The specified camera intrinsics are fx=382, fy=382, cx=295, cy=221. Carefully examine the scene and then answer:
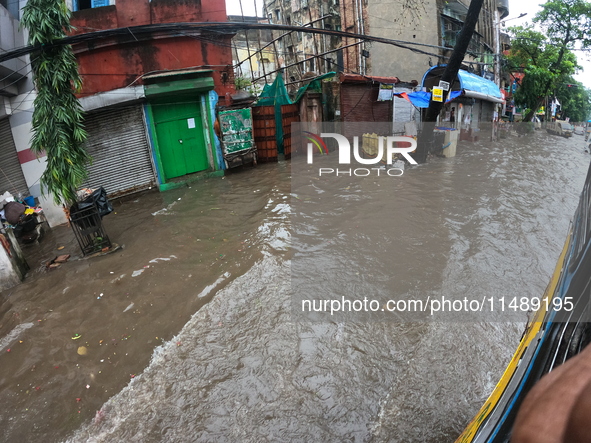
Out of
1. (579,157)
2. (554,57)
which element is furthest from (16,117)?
(554,57)

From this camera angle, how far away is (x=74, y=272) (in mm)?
5895

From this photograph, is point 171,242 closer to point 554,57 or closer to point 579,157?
point 579,157

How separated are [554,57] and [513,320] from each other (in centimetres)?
2593

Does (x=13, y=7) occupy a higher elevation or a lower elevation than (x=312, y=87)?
higher

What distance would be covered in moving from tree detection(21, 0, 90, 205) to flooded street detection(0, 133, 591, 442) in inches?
58.2

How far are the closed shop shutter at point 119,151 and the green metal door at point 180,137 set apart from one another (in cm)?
44

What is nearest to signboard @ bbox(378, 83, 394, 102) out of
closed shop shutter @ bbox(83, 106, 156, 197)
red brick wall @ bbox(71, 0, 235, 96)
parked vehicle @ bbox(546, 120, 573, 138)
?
red brick wall @ bbox(71, 0, 235, 96)

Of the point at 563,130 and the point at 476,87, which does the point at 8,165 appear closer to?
the point at 476,87

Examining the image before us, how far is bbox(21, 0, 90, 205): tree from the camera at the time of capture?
215 inches

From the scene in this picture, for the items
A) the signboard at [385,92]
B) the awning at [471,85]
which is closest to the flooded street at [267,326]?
the awning at [471,85]

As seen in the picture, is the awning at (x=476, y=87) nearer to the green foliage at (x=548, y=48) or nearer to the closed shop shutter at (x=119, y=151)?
the green foliage at (x=548, y=48)

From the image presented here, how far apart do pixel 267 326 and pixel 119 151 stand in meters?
7.47

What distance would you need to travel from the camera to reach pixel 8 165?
838cm

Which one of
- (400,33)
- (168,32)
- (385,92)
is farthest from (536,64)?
(168,32)
